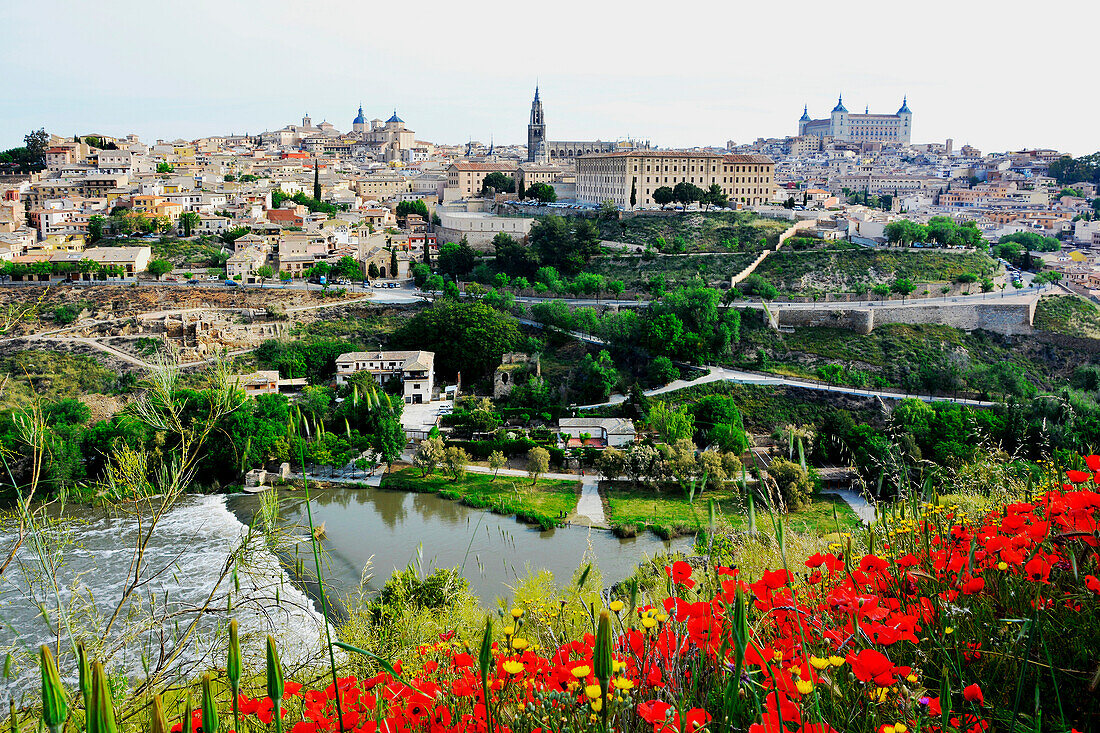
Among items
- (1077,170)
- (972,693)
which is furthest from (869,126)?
(972,693)

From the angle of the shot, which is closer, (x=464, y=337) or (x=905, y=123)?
(x=464, y=337)

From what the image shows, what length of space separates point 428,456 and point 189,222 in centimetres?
1909

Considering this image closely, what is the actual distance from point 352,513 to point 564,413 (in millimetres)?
5456

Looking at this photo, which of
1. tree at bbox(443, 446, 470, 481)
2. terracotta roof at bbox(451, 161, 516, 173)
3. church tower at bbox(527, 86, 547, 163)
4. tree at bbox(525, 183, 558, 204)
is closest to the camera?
tree at bbox(443, 446, 470, 481)

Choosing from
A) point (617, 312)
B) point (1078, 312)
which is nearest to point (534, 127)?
point (617, 312)

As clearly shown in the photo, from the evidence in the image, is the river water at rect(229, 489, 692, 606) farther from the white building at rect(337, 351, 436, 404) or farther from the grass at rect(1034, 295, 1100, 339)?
the grass at rect(1034, 295, 1100, 339)

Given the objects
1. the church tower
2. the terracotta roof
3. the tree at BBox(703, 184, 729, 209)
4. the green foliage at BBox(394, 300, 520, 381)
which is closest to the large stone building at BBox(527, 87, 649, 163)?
the church tower

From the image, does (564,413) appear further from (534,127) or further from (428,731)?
(534,127)

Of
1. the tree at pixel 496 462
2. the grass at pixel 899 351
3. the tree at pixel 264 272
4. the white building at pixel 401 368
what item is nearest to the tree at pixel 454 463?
the tree at pixel 496 462

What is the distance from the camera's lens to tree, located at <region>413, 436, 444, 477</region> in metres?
14.3

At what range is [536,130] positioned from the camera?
5606 centimetres

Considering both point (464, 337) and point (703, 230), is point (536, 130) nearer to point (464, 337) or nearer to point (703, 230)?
point (703, 230)

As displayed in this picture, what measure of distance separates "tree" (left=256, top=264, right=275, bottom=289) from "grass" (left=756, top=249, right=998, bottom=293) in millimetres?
14930

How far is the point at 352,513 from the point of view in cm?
1320
